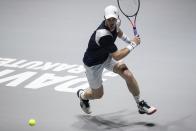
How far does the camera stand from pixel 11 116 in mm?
7422

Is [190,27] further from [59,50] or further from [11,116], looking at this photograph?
[11,116]

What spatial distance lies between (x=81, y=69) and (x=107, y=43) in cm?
282

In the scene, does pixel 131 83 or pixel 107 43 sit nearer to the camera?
pixel 107 43

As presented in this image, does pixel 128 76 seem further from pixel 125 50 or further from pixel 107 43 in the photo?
pixel 107 43

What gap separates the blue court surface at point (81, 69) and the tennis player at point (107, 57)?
1.06 feet

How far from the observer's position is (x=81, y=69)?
30.9ft

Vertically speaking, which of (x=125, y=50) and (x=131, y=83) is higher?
(x=125, y=50)

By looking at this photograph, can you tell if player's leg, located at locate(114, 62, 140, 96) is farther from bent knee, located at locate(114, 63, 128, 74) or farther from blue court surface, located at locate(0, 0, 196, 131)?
blue court surface, located at locate(0, 0, 196, 131)

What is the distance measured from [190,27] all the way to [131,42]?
18.0 ft

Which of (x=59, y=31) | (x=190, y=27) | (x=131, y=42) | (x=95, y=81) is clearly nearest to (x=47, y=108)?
(x=95, y=81)

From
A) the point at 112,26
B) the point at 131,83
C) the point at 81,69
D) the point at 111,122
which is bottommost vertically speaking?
the point at 111,122

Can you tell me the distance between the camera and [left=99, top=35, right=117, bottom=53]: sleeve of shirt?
261 inches

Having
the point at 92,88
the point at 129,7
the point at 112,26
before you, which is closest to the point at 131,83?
the point at 92,88

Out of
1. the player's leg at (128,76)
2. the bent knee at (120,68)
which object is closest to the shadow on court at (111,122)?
the player's leg at (128,76)
